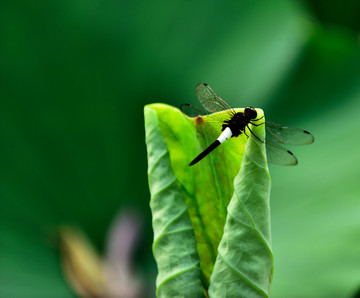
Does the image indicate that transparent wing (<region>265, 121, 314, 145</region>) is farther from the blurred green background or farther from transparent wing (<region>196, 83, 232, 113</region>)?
the blurred green background

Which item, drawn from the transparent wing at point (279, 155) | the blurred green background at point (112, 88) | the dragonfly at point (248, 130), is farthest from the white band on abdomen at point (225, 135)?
the blurred green background at point (112, 88)

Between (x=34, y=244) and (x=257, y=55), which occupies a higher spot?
(x=257, y=55)

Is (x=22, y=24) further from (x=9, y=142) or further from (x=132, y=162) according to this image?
(x=132, y=162)

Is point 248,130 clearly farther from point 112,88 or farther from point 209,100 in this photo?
point 112,88

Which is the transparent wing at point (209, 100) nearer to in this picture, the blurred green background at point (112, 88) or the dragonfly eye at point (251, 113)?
the dragonfly eye at point (251, 113)

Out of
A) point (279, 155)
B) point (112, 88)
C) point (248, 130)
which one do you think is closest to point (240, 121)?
point (248, 130)

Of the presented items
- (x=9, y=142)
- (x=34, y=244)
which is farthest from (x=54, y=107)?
(x=34, y=244)
